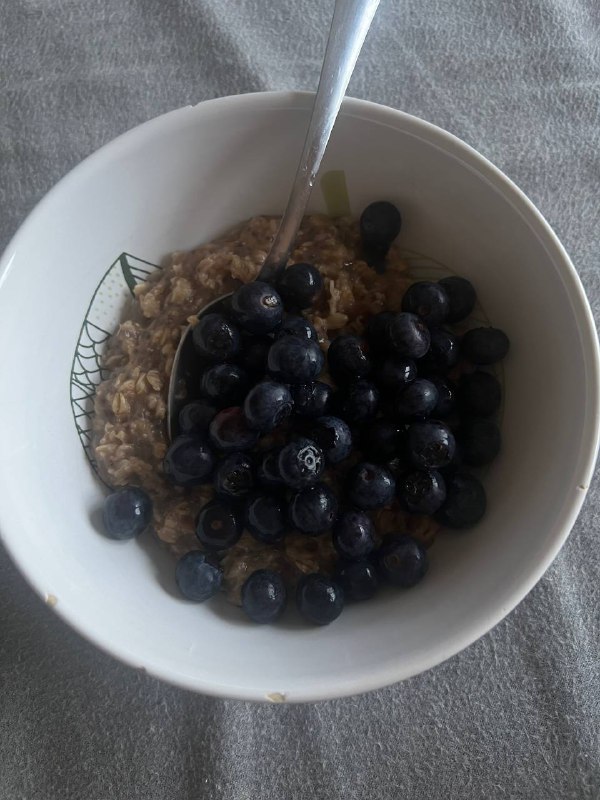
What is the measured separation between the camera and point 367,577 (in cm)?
81

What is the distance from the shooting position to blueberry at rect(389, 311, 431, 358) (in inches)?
32.5

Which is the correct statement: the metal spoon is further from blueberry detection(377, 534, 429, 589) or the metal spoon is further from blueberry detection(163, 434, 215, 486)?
blueberry detection(377, 534, 429, 589)

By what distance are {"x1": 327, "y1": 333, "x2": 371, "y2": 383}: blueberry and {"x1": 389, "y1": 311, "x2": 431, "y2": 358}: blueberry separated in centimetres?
4

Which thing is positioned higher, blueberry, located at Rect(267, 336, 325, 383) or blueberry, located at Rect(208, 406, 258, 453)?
blueberry, located at Rect(267, 336, 325, 383)

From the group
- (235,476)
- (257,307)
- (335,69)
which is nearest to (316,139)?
(335,69)

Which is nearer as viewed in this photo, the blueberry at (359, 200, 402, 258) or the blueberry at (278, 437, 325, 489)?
the blueberry at (278, 437, 325, 489)

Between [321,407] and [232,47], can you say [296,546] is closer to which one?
[321,407]

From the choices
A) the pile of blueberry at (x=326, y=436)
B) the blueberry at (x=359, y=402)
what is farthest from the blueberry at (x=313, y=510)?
the blueberry at (x=359, y=402)

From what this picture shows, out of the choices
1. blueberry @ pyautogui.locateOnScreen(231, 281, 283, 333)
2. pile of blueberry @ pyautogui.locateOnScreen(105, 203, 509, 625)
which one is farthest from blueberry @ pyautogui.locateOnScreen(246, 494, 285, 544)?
blueberry @ pyautogui.locateOnScreen(231, 281, 283, 333)

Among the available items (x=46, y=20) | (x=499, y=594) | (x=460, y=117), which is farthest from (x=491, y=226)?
(x=46, y=20)

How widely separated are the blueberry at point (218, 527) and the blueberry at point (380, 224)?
1.38ft

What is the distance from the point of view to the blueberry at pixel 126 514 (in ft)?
2.71

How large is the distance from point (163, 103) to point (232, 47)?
149 mm

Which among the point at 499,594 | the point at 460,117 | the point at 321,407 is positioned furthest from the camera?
the point at 460,117
